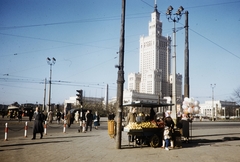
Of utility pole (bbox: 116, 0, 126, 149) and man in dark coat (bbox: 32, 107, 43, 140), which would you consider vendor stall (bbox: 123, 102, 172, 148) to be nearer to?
utility pole (bbox: 116, 0, 126, 149)

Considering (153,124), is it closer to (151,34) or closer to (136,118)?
(136,118)

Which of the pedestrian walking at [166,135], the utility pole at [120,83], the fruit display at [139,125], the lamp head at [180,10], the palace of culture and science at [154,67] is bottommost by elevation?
the pedestrian walking at [166,135]

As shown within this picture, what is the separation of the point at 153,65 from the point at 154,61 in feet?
10.1

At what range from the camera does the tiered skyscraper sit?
539 ft

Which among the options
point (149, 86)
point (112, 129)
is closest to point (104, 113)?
point (112, 129)

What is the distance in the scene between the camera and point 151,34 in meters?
185

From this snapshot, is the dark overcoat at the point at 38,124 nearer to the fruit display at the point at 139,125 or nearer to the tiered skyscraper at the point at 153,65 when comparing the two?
the fruit display at the point at 139,125

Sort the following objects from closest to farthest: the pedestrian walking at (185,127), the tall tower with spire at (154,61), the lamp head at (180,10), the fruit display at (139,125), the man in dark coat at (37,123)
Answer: the fruit display at (139,125), the pedestrian walking at (185,127), the man in dark coat at (37,123), the lamp head at (180,10), the tall tower with spire at (154,61)

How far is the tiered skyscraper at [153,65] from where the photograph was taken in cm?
16438

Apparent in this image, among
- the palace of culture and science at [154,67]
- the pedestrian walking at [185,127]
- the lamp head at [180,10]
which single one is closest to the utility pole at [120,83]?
the pedestrian walking at [185,127]

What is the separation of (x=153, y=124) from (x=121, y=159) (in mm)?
4254

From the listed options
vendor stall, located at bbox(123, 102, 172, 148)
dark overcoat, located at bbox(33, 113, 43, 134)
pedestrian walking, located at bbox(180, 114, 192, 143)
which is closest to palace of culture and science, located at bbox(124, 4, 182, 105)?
pedestrian walking, located at bbox(180, 114, 192, 143)

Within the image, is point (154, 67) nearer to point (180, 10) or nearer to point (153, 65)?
point (153, 65)

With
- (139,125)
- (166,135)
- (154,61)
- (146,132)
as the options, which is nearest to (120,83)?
(139,125)
